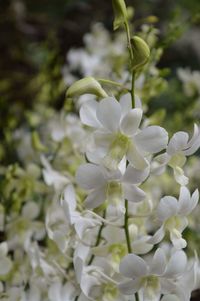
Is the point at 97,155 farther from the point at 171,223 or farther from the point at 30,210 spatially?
the point at 30,210

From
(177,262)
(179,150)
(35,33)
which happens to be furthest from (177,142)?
(35,33)

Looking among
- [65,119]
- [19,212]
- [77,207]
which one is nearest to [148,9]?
[65,119]

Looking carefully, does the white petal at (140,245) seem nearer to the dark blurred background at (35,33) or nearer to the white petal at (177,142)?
the white petal at (177,142)

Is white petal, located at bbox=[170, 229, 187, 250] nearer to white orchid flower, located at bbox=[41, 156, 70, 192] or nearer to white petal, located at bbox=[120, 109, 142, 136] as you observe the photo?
white petal, located at bbox=[120, 109, 142, 136]

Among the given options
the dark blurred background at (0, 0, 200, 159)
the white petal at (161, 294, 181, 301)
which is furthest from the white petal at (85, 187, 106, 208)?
the dark blurred background at (0, 0, 200, 159)

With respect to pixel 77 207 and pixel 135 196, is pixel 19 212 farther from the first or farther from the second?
pixel 135 196

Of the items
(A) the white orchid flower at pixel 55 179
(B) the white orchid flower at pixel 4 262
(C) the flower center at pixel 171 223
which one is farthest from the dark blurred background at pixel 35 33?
(C) the flower center at pixel 171 223
